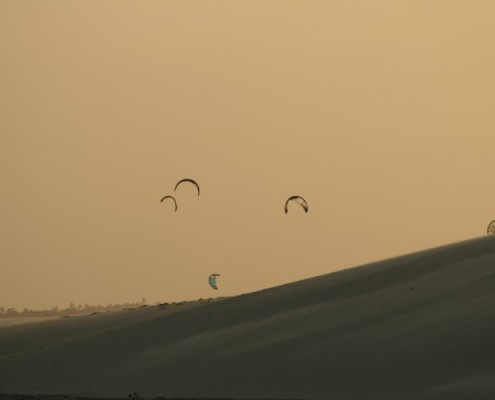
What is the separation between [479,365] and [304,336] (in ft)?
28.6

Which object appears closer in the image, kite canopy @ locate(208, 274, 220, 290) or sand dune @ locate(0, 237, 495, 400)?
sand dune @ locate(0, 237, 495, 400)

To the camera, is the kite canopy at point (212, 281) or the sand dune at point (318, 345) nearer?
the sand dune at point (318, 345)

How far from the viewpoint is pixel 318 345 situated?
105ft

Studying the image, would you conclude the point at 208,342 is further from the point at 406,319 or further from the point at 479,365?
the point at 479,365

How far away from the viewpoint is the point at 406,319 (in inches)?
1272

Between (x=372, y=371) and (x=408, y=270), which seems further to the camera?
(x=408, y=270)

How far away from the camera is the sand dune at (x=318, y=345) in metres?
26.9

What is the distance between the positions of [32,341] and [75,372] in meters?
20.0

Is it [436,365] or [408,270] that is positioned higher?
[408,270]

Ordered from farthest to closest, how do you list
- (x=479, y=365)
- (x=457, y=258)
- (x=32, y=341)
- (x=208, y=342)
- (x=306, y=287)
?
1. (x=32, y=341)
2. (x=306, y=287)
3. (x=457, y=258)
4. (x=208, y=342)
5. (x=479, y=365)

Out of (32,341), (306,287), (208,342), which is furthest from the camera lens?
(32,341)

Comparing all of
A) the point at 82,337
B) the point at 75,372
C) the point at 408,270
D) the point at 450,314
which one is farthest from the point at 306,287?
the point at 450,314

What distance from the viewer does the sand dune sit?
1058 inches

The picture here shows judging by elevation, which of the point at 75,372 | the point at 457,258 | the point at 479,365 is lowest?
the point at 479,365
